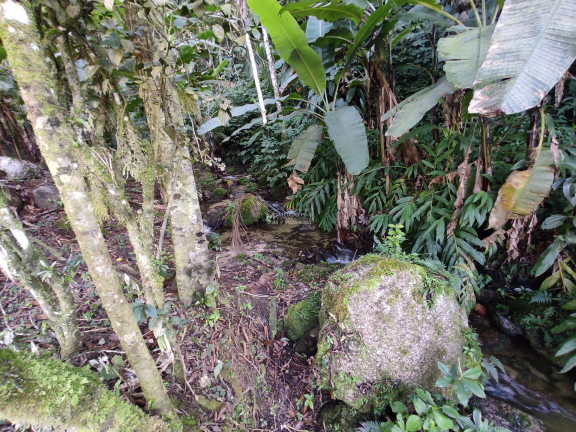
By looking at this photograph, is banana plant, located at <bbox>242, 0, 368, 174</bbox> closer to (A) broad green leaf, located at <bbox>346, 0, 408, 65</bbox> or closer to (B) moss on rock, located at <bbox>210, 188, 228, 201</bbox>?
(A) broad green leaf, located at <bbox>346, 0, 408, 65</bbox>

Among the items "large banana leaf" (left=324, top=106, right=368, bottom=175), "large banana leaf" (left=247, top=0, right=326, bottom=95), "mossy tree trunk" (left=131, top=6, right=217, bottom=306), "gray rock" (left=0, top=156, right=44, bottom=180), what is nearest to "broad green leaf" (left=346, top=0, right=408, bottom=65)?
"large banana leaf" (left=247, top=0, right=326, bottom=95)

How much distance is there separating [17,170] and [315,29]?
4633mm

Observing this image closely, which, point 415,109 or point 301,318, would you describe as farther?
point 301,318

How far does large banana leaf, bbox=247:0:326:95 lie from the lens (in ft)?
8.34

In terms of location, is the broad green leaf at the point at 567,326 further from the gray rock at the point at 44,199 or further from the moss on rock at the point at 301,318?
the gray rock at the point at 44,199

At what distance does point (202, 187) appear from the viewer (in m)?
6.88

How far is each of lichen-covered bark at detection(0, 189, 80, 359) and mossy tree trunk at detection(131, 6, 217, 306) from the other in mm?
657

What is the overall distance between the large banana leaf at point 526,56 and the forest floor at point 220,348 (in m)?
2.14

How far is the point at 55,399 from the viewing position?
1.06m

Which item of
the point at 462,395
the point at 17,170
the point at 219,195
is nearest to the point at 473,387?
the point at 462,395

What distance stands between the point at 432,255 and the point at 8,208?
3.12m

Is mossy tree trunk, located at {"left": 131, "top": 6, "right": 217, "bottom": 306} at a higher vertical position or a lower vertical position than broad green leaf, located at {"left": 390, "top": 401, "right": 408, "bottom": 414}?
higher

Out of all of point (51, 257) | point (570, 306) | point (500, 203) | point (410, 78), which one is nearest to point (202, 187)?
point (51, 257)

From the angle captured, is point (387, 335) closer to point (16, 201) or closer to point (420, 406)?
point (420, 406)
